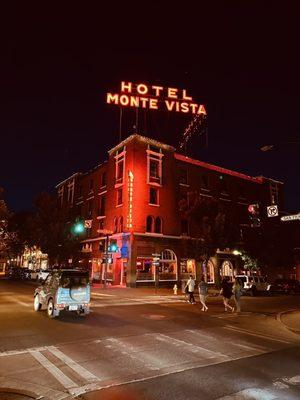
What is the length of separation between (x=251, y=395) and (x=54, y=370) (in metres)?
4.24

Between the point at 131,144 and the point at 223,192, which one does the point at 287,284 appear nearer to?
the point at 223,192

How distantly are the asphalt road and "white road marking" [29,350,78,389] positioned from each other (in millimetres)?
20

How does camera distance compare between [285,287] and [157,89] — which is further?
[157,89]

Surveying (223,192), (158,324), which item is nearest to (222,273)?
(223,192)

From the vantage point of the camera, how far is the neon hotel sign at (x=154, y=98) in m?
37.0

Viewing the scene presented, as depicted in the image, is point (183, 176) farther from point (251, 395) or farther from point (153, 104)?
point (251, 395)

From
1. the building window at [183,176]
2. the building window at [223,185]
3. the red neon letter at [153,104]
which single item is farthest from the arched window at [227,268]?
the red neon letter at [153,104]

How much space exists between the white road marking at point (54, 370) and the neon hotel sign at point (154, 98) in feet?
101

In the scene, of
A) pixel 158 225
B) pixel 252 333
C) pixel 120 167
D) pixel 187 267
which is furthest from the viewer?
pixel 187 267

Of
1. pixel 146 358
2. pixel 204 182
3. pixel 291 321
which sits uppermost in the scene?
pixel 204 182

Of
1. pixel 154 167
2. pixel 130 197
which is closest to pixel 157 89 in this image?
pixel 154 167

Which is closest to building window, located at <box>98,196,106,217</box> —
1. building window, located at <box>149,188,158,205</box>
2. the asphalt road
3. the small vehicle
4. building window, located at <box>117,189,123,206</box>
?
building window, located at <box>117,189,123,206</box>

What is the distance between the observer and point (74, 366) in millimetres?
8148

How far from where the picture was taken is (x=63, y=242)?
4603cm
